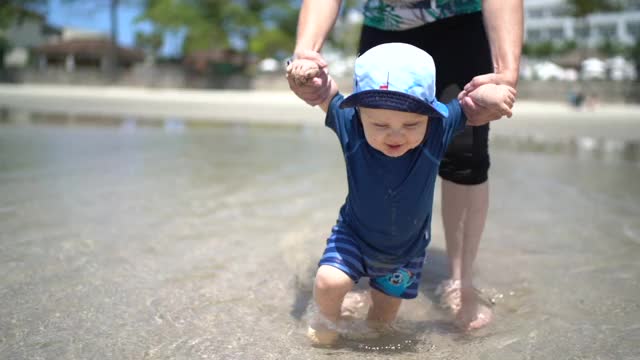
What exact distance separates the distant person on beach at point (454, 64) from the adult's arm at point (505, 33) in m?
0.03

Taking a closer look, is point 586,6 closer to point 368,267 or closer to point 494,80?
point 494,80

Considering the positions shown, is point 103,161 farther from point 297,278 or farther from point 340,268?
point 340,268

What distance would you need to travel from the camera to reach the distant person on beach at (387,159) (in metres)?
1.85

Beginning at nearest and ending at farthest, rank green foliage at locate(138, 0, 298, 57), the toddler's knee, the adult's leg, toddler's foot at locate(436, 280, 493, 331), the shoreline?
the toddler's knee, toddler's foot at locate(436, 280, 493, 331), the adult's leg, the shoreline, green foliage at locate(138, 0, 298, 57)

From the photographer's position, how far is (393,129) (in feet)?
6.15

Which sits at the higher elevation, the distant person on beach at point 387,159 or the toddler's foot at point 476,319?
the distant person on beach at point 387,159

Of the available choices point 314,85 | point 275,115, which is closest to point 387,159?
point 314,85

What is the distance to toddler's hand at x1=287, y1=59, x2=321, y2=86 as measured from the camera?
191cm

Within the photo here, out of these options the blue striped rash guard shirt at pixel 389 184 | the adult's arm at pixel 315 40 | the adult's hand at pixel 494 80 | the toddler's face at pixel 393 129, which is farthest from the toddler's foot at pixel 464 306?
the adult's arm at pixel 315 40

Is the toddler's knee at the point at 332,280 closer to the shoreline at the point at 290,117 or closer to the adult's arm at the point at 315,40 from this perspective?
the adult's arm at the point at 315,40

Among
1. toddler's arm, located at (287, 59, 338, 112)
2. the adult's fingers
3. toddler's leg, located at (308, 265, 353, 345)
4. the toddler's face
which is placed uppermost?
the adult's fingers

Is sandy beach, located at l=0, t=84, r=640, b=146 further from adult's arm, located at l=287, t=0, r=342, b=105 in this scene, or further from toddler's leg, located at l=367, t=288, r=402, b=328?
toddler's leg, located at l=367, t=288, r=402, b=328

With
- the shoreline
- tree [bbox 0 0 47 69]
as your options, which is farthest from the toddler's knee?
tree [bbox 0 0 47 69]

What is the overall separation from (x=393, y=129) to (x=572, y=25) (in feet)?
307
